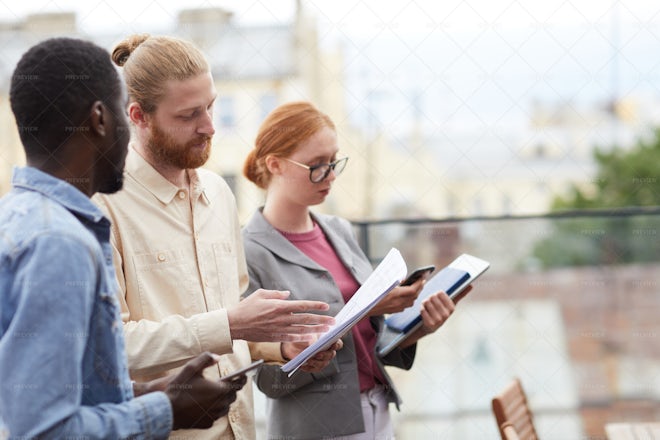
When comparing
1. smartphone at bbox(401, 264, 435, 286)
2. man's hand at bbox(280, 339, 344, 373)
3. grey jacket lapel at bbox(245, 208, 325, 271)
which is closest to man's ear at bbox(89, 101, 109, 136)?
man's hand at bbox(280, 339, 344, 373)

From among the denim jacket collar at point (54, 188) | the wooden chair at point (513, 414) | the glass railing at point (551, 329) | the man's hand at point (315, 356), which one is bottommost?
the glass railing at point (551, 329)

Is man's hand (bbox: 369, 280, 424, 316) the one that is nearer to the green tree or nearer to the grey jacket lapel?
the grey jacket lapel

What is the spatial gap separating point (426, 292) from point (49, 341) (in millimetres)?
1228

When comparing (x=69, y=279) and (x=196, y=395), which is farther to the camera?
(x=196, y=395)

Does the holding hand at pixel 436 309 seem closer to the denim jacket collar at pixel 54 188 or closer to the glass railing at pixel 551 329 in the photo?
the glass railing at pixel 551 329

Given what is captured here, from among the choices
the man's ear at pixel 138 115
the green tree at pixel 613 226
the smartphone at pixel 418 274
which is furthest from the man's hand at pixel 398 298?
the green tree at pixel 613 226

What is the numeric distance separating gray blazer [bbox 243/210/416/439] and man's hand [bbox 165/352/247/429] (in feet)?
2.16

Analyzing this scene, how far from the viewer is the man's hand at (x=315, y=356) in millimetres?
1741

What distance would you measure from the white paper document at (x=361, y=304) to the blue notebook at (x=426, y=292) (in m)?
0.37

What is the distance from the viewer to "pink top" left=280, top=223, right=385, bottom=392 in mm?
1995

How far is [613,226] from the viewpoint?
3834 millimetres

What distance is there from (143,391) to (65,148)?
40 centimetres

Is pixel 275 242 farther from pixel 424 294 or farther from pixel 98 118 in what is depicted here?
pixel 98 118

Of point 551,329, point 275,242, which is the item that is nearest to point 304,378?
point 275,242
